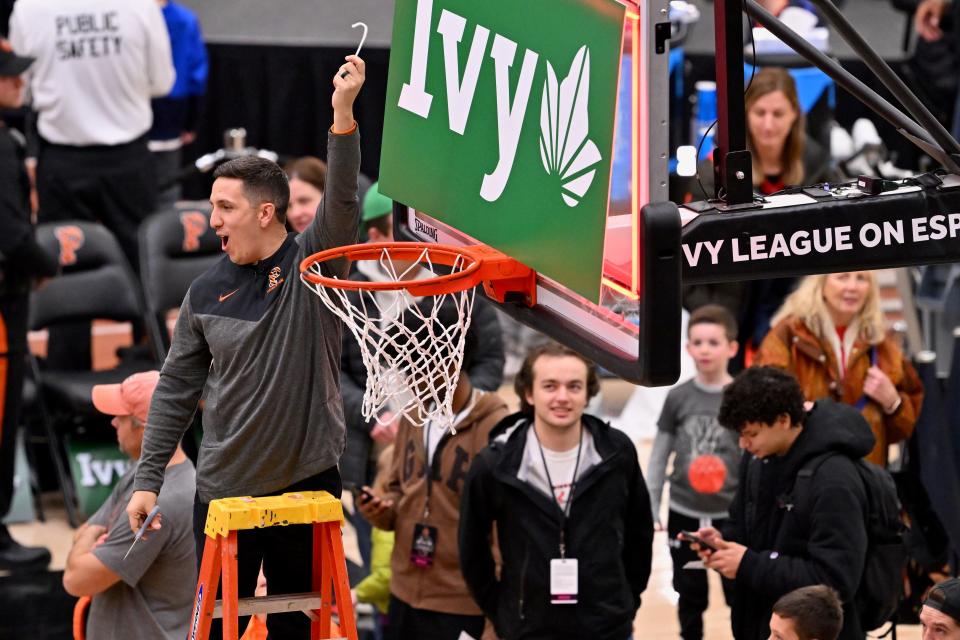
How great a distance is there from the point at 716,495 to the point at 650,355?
10.5 ft

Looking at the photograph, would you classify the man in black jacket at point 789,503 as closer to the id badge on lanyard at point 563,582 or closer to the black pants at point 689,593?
the id badge on lanyard at point 563,582

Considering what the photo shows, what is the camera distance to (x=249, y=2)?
1238 centimetres

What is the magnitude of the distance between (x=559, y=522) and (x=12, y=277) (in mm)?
3739

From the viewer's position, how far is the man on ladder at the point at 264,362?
469 centimetres

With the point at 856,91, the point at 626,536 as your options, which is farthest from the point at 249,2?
the point at 856,91

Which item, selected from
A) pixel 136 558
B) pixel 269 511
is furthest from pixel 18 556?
pixel 269 511

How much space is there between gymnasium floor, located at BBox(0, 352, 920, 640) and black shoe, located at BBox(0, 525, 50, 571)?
0.06m

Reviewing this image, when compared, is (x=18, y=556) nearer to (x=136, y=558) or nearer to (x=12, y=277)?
(x=12, y=277)

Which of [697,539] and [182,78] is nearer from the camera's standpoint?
[697,539]

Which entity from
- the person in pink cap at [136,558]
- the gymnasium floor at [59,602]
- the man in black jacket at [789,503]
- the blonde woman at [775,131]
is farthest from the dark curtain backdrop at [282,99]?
the man in black jacket at [789,503]

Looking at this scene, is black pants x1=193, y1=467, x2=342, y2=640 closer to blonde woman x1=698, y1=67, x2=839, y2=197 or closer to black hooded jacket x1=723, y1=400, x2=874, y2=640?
black hooded jacket x1=723, y1=400, x2=874, y2=640

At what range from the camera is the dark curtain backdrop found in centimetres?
1159

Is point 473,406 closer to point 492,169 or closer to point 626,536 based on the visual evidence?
point 626,536

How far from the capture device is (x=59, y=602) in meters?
7.51
